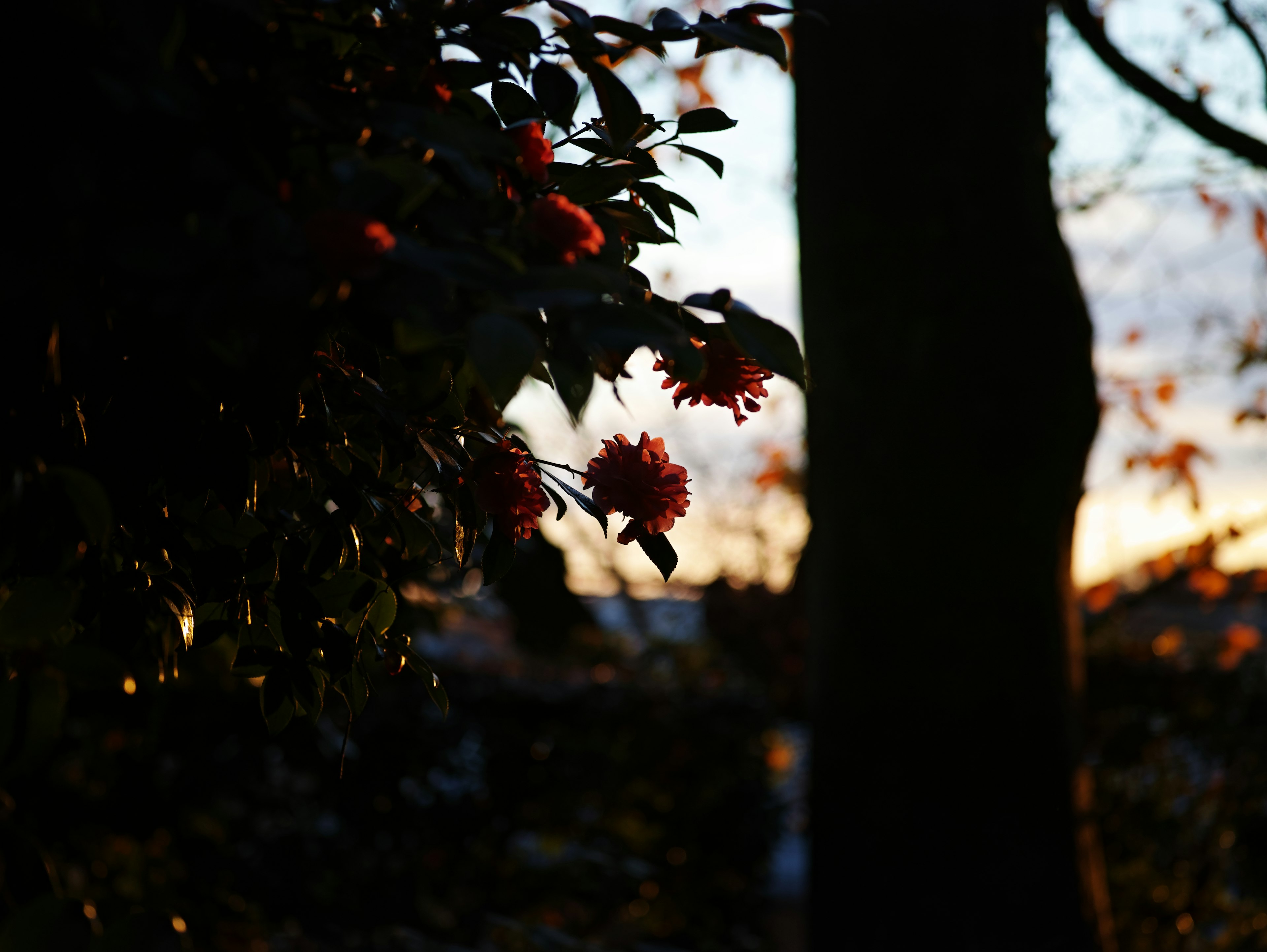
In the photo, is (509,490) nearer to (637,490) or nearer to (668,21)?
(637,490)

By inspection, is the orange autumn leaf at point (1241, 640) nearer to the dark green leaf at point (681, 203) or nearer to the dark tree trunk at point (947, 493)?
the dark tree trunk at point (947, 493)

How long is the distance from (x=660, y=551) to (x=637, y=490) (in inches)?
2.7

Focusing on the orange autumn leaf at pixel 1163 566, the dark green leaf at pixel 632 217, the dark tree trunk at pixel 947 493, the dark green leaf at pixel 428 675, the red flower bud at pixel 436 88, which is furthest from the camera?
the orange autumn leaf at pixel 1163 566

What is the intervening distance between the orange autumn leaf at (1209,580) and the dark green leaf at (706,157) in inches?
226

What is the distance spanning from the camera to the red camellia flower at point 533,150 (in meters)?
0.93

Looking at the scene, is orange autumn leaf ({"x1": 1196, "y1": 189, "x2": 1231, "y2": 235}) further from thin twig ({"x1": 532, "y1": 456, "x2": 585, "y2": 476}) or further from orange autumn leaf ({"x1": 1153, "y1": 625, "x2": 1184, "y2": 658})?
thin twig ({"x1": 532, "y1": 456, "x2": 585, "y2": 476})

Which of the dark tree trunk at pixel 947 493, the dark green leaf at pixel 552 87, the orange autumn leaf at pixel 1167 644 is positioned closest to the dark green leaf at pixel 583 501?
the dark green leaf at pixel 552 87

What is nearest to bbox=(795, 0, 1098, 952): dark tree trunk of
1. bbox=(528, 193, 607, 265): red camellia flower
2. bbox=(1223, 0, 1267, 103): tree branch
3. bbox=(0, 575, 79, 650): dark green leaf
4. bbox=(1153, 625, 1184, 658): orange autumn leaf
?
bbox=(1223, 0, 1267, 103): tree branch

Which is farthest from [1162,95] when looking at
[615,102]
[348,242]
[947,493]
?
[348,242]

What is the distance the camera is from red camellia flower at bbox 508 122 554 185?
93cm

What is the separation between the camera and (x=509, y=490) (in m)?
1.09

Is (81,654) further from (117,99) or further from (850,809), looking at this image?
(850,809)

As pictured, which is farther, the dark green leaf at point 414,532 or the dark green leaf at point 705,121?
the dark green leaf at point 414,532

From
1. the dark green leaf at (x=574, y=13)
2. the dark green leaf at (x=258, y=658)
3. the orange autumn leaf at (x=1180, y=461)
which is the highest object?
the orange autumn leaf at (x=1180, y=461)
